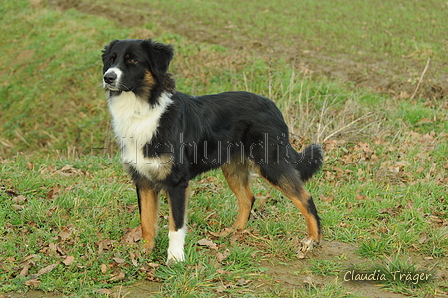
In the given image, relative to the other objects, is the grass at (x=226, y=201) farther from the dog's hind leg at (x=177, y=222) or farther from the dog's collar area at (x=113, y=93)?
the dog's collar area at (x=113, y=93)

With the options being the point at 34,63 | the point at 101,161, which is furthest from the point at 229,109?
the point at 34,63

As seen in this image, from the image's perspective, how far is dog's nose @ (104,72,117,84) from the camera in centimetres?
378

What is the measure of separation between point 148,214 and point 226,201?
133cm

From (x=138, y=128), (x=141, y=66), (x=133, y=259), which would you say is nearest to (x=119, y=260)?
(x=133, y=259)

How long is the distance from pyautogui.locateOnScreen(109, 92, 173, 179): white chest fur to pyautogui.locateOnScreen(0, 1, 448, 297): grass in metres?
0.74

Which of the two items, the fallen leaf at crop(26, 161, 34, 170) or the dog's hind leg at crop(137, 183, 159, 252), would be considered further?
the fallen leaf at crop(26, 161, 34, 170)

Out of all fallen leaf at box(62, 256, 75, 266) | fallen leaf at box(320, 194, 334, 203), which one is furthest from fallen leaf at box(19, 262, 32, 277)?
fallen leaf at box(320, 194, 334, 203)

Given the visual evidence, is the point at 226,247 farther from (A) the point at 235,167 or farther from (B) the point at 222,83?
(B) the point at 222,83

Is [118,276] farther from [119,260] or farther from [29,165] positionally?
[29,165]

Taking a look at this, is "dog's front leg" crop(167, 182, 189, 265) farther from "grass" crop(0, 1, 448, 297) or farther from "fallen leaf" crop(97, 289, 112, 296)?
"fallen leaf" crop(97, 289, 112, 296)

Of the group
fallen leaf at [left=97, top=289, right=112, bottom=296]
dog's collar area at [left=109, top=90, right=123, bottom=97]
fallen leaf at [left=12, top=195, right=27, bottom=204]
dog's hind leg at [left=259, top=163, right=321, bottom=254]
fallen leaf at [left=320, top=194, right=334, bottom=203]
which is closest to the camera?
fallen leaf at [left=97, top=289, right=112, bottom=296]

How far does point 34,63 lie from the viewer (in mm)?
13344

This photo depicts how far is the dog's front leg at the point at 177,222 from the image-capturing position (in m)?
3.96

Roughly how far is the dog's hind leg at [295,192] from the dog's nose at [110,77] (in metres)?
1.70
